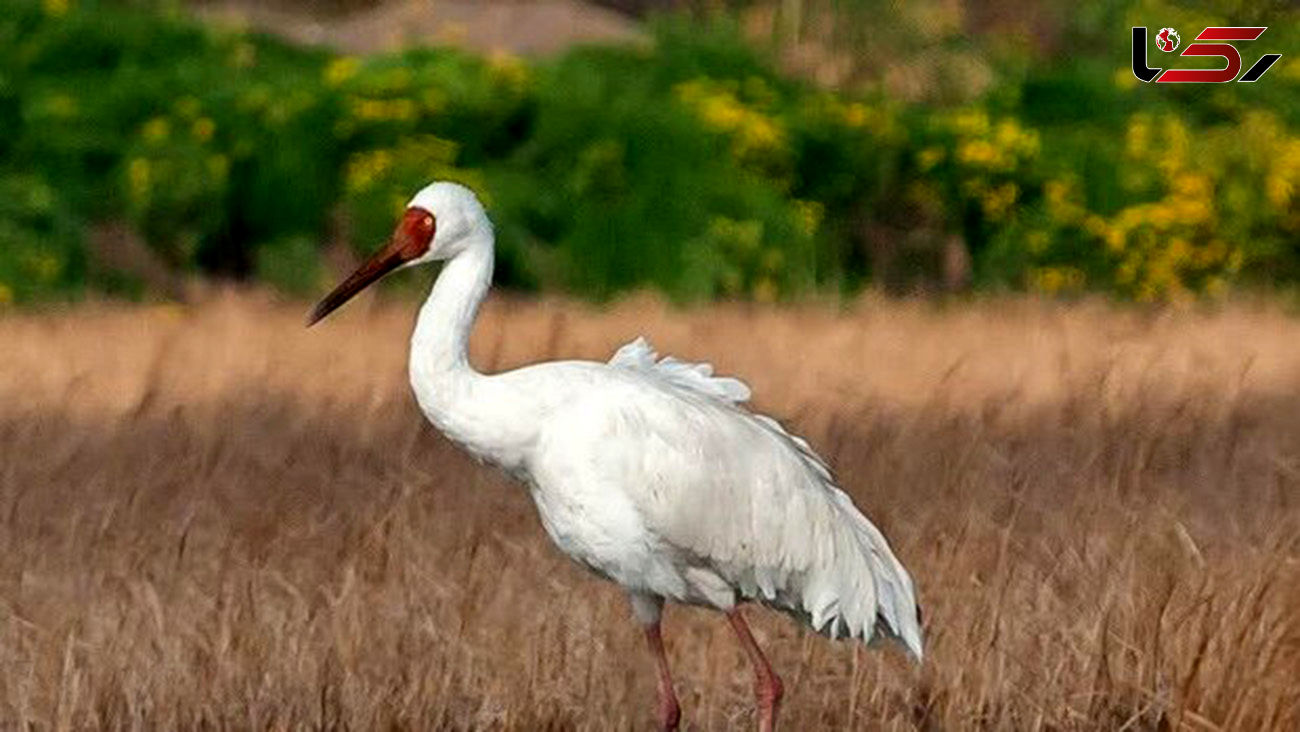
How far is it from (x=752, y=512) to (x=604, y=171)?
11.0 m

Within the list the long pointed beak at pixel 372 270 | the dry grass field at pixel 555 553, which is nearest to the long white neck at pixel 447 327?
the long pointed beak at pixel 372 270

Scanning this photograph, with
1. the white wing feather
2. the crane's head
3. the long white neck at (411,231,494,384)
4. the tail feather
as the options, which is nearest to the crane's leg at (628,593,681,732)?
the white wing feather

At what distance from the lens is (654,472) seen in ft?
24.2

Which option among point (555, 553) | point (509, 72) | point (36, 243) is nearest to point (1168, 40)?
point (509, 72)

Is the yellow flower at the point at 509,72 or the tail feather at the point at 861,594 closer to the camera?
the tail feather at the point at 861,594

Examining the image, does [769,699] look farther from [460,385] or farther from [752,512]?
[460,385]

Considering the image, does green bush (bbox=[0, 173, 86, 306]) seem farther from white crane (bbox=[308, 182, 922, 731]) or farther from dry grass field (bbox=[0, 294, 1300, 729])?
white crane (bbox=[308, 182, 922, 731])

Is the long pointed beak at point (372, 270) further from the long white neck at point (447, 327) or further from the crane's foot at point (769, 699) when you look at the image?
the crane's foot at point (769, 699)

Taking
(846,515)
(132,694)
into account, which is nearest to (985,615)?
(846,515)

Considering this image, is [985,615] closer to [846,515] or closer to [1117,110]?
[846,515]

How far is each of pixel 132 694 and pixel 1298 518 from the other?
126 inches

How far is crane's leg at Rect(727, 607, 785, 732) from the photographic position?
296 inches

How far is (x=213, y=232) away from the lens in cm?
1872

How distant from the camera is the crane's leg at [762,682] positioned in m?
7.51
